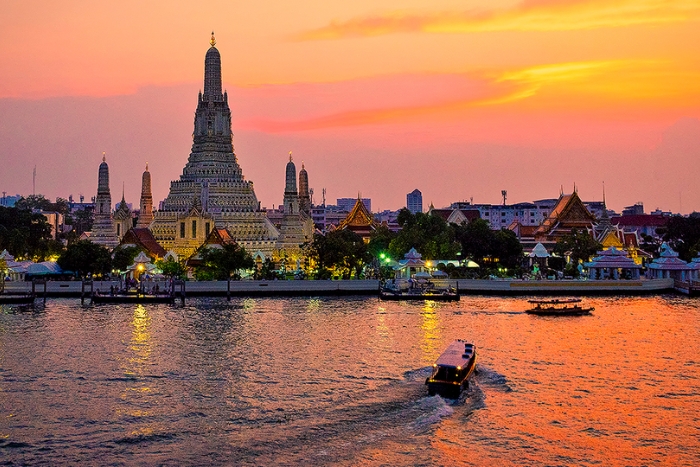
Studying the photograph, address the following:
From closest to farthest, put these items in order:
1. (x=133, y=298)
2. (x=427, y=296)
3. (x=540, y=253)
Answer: (x=133, y=298) < (x=427, y=296) < (x=540, y=253)

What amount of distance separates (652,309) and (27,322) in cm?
3901

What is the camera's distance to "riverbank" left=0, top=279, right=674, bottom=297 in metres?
67.7

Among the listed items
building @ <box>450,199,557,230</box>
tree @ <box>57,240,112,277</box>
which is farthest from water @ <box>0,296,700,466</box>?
building @ <box>450,199,557,230</box>

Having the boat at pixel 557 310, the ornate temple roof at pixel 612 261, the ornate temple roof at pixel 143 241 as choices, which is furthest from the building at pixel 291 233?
the boat at pixel 557 310

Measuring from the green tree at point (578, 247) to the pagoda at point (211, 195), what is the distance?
29.5 metres

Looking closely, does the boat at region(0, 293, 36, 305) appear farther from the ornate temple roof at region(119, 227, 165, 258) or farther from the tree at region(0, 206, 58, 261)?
the tree at region(0, 206, 58, 261)

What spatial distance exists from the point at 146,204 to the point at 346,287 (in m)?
46.5

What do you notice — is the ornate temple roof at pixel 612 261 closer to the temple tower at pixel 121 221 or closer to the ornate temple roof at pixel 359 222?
the ornate temple roof at pixel 359 222

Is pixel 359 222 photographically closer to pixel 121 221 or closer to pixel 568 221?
pixel 568 221

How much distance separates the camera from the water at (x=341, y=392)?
2569 centimetres

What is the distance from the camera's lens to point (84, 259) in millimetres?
71000

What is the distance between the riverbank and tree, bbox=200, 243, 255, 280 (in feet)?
9.68

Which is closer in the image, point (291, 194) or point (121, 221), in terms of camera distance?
point (291, 194)

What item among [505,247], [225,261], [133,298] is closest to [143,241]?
[225,261]
